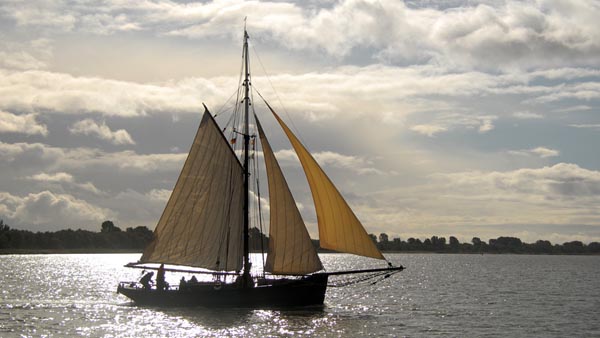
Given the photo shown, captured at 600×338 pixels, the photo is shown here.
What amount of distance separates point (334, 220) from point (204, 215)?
10.6 meters

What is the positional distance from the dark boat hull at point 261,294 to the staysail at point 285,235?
201 cm

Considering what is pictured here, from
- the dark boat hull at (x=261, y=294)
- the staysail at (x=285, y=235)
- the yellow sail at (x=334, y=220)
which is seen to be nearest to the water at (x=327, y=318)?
the dark boat hull at (x=261, y=294)

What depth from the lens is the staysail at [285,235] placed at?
55688mm

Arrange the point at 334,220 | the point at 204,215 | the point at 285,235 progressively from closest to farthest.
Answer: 1. the point at 334,220
2. the point at 285,235
3. the point at 204,215

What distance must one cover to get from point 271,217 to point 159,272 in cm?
1041

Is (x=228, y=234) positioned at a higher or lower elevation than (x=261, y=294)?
higher

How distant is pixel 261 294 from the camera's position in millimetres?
57531

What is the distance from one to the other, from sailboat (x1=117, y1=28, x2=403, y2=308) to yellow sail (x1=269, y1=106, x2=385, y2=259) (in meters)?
2.40

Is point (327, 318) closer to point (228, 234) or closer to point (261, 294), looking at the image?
point (261, 294)

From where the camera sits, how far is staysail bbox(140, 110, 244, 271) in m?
57.8

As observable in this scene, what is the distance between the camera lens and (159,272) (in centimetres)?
5991

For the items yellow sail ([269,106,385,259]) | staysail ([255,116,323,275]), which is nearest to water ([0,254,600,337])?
staysail ([255,116,323,275])

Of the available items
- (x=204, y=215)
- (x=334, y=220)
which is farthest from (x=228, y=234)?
(x=334, y=220)

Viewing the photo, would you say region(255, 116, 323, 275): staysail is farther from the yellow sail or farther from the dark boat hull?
the yellow sail
